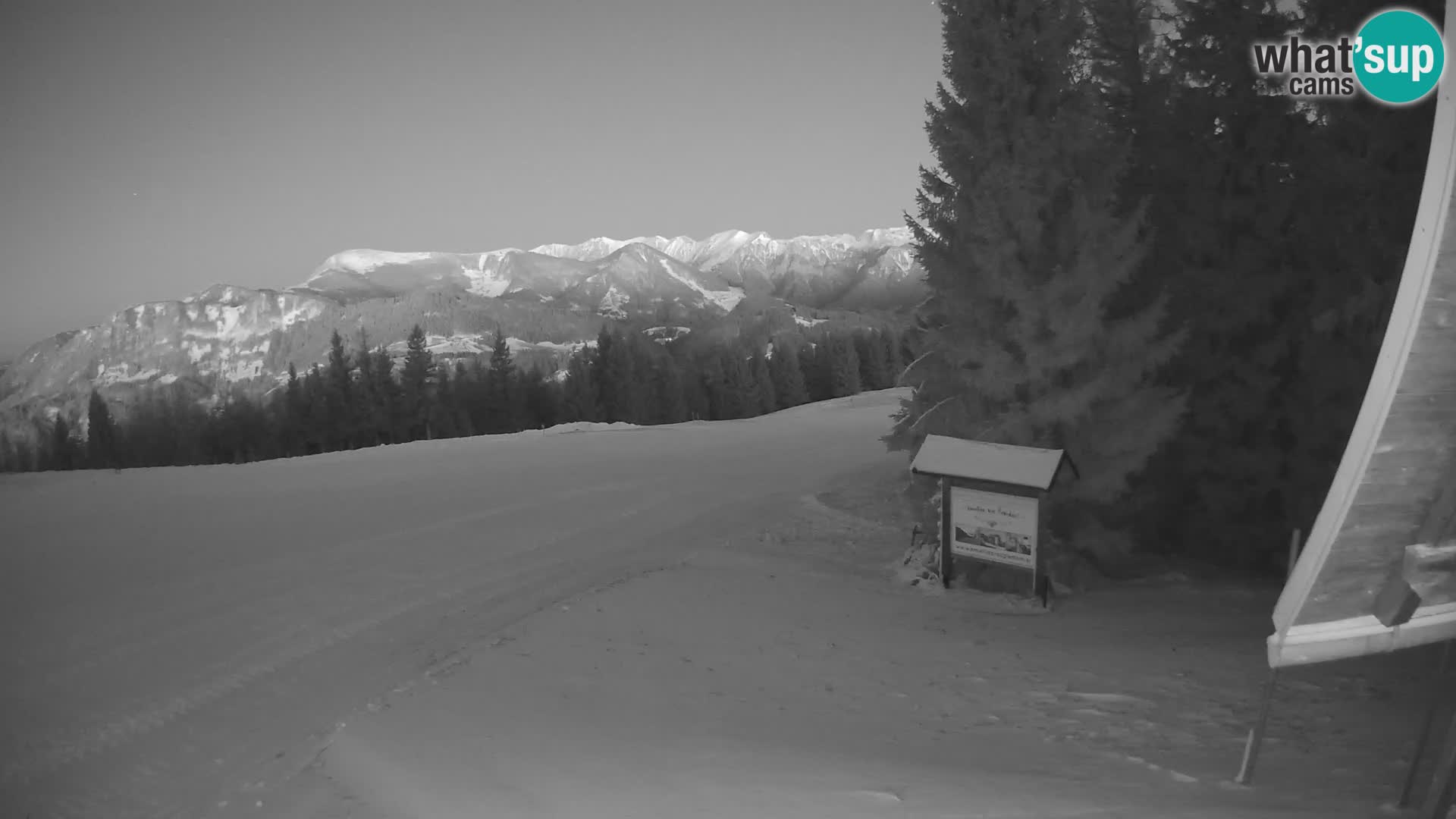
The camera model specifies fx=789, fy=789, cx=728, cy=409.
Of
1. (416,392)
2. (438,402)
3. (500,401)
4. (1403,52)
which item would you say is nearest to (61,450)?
(438,402)

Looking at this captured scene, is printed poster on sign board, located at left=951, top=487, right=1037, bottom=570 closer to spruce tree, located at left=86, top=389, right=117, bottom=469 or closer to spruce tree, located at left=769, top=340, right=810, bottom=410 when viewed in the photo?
spruce tree, located at left=769, top=340, right=810, bottom=410

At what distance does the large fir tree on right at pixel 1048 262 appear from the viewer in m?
11.6

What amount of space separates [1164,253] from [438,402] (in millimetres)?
52264

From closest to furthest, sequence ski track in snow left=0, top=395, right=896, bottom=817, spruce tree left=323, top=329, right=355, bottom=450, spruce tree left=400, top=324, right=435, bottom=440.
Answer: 1. ski track in snow left=0, top=395, right=896, bottom=817
2. spruce tree left=323, top=329, right=355, bottom=450
3. spruce tree left=400, top=324, right=435, bottom=440

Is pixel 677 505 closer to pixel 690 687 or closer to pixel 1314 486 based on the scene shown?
pixel 690 687

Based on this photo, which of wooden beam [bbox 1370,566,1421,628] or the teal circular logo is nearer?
wooden beam [bbox 1370,566,1421,628]

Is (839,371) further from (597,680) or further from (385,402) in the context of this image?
(597,680)

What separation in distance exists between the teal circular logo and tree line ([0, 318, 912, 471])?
5105 centimetres

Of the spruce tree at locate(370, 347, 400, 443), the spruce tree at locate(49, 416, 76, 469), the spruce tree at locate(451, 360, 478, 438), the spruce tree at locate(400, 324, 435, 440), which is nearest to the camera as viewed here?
the spruce tree at locate(370, 347, 400, 443)

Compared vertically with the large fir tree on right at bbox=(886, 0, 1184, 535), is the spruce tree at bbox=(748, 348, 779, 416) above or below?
below

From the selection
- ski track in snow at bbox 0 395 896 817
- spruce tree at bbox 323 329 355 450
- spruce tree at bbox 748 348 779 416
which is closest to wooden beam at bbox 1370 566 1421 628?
ski track in snow at bbox 0 395 896 817

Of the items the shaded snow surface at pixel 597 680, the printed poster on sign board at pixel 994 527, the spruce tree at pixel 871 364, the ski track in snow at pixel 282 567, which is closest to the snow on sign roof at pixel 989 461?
the printed poster on sign board at pixel 994 527

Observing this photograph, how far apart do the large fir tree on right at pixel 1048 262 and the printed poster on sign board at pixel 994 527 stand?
3.08 feet

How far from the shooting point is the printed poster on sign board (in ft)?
39.6
